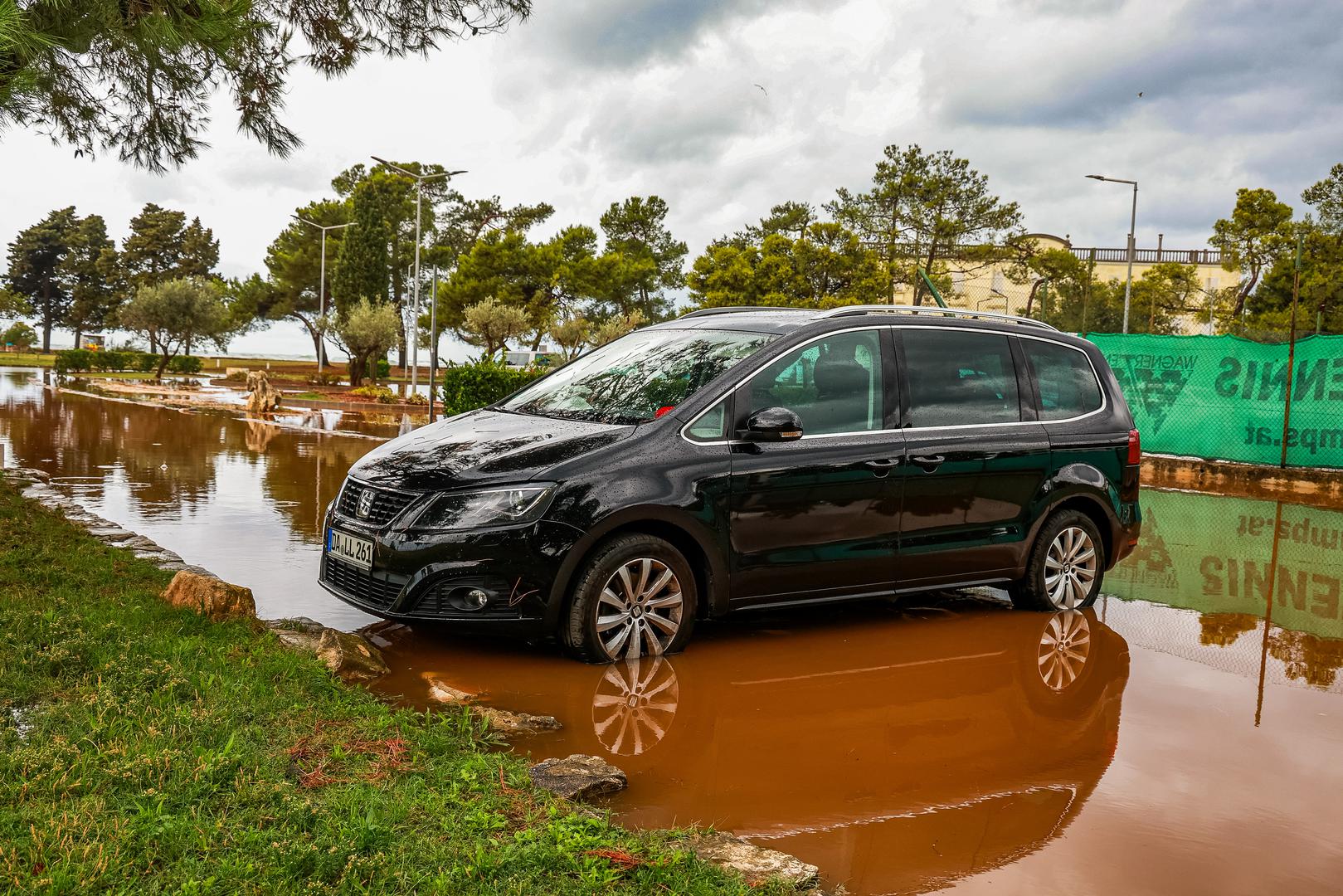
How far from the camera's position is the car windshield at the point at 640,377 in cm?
616

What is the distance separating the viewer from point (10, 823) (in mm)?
3107

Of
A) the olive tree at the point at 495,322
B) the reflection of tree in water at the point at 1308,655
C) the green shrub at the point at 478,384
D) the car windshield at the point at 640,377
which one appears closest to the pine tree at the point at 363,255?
the olive tree at the point at 495,322

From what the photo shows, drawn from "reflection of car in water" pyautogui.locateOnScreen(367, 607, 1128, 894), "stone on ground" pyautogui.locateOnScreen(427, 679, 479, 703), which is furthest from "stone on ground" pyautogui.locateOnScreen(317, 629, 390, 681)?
"reflection of car in water" pyautogui.locateOnScreen(367, 607, 1128, 894)

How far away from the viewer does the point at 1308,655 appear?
6625mm

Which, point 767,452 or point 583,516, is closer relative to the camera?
point 583,516

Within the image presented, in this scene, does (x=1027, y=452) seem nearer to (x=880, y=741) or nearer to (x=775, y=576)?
(x=775, y=576)

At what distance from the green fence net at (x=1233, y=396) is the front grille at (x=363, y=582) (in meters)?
12.6

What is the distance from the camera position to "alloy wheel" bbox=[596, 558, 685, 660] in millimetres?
5582

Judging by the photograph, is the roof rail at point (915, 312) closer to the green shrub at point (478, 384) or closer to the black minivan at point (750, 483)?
the black minivan at point (750, 483)

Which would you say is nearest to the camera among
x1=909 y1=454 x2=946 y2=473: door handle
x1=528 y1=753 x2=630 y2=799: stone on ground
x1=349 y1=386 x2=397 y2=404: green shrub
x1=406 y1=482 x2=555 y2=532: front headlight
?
x1=528 y1=753 x2=630 y2=799: stone on ground

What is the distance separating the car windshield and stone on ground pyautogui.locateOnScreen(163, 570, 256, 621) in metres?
1.87

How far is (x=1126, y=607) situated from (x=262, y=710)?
5.78m

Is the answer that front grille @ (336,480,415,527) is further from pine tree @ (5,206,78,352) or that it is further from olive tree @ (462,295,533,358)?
pine tree @ (5,206,78,352)

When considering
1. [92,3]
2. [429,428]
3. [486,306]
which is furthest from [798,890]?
[486,306]
